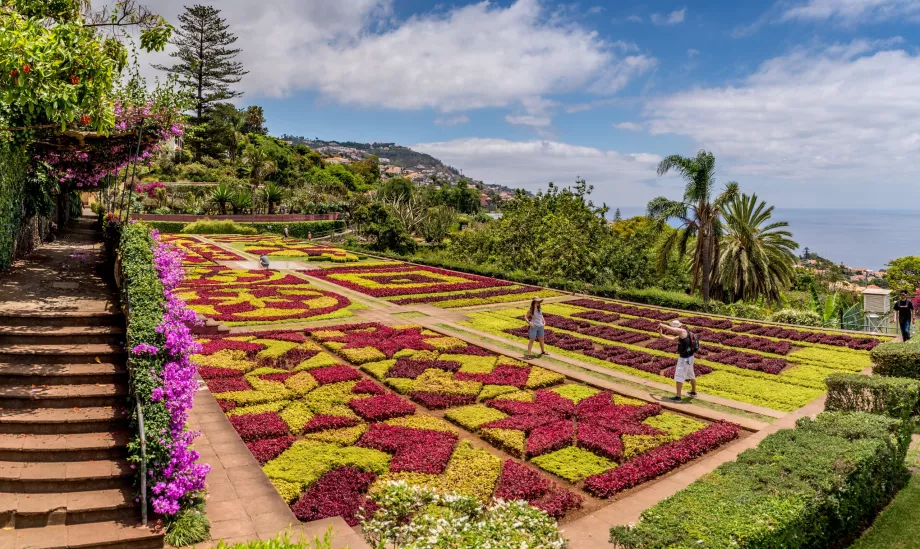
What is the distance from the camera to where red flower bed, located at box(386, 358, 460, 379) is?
12594 mm

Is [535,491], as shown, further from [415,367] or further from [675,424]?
[415,367]

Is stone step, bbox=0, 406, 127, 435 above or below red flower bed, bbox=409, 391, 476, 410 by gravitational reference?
above

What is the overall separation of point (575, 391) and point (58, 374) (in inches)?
359

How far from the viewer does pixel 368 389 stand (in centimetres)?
1138

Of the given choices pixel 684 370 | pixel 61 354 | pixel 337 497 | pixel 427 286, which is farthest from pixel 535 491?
pixel 427 286

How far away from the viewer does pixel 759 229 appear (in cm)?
3111

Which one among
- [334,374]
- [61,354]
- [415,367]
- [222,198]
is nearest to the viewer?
[61,354]

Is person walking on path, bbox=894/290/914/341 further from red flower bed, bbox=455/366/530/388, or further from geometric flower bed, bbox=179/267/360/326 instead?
geometric flower bed, bbox=179/267/360/326

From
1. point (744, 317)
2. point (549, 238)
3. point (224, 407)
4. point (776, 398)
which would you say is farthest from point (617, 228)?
point (224, 407)

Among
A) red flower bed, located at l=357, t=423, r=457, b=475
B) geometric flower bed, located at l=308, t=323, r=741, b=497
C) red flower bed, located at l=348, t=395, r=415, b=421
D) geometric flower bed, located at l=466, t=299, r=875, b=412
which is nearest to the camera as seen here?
red flower bed, located at l=357, t=423, r=457, b=475

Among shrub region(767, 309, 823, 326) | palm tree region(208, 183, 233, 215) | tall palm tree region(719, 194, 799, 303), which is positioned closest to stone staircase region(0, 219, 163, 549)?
shrub region(767, 309, 823, 326)

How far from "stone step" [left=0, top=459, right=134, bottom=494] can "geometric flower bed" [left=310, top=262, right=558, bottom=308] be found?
1640cm

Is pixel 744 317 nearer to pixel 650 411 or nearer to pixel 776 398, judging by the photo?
pixel 776 398

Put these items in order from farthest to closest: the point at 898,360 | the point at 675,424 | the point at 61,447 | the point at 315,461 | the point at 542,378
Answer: the point at 542,378
the point at 898,360
the point at 675,424
the point at 315,461
the point at 61,447
